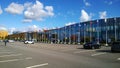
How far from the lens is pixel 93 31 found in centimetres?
8506

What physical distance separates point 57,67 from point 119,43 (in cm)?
1695

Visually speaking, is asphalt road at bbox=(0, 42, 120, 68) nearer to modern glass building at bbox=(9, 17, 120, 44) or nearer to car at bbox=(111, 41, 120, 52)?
car at bbox=(111, 41, 120, 52)

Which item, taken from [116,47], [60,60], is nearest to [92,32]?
[116,47]

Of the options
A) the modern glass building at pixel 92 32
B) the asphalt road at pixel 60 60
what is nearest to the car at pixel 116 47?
the asphalt road at pixel 60 60

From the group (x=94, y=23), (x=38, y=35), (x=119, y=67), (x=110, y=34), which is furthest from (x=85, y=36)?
(x=119, y=67)

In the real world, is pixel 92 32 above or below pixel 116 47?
above

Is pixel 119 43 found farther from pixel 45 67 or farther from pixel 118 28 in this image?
pixel 118 28

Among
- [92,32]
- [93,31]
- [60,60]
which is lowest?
[60,60]

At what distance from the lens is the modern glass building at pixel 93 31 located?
74.3m

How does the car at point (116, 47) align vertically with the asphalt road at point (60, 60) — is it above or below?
above

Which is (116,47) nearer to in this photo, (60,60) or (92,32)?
(60,60)

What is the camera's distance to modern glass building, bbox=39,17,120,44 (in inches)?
2926

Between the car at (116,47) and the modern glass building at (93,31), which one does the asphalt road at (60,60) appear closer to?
the car at (116,47)

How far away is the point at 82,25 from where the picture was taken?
305 feet
